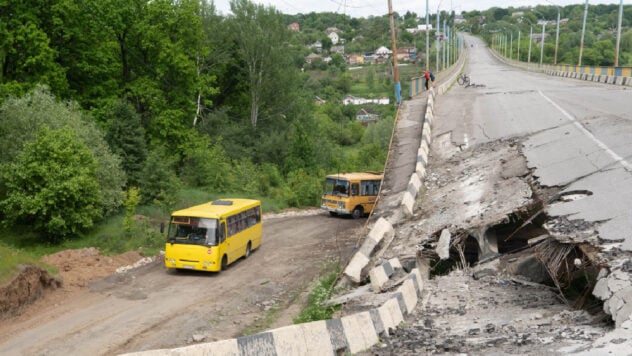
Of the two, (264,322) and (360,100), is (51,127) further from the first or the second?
(360,100)

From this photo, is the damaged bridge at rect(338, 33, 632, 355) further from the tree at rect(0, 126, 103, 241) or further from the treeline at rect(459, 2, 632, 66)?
the treeline at rect(459, 2, 632, 66)

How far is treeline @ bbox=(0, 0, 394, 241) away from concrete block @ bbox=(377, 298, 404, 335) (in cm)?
1865

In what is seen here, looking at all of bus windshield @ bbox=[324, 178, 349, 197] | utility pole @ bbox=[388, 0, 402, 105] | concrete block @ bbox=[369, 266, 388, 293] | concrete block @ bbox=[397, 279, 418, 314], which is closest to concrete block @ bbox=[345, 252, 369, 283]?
concrete block @ bbox=[369, 266, 388, 293]

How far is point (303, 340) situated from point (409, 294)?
8.78 feet

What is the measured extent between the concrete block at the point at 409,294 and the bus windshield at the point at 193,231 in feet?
39.6

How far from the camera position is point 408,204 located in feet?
51.9

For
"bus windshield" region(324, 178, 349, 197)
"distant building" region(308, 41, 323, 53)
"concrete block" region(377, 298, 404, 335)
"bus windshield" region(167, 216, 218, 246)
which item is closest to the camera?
"concrete block" region(377, 298, 404, 335)

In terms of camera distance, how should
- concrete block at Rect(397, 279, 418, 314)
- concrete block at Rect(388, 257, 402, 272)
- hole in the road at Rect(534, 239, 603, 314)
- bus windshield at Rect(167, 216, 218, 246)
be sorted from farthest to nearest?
bus windshield at Rect(167, 216, 218, 246), concrete block at Rect(388, 257, 402, 272), concrete block at Rect(397, 279, 418, 314), hole in the road at Rect(534, 239, 603, 314)

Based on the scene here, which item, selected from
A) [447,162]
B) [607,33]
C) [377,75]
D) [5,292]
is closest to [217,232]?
[5,292]

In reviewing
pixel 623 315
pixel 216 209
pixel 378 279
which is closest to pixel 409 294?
pixel 378 279

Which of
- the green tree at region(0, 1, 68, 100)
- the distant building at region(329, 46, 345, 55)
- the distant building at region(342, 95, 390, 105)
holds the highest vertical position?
the green tree at region(0, 1, 68, 100)

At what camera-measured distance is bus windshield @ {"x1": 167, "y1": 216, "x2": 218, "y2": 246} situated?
20.7 metres

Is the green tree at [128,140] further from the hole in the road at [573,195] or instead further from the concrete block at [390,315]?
the concrete block at [390,315]

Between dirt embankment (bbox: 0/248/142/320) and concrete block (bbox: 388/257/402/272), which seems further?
dirt embankment (bbox: 0/248/142/320)
